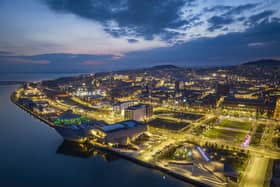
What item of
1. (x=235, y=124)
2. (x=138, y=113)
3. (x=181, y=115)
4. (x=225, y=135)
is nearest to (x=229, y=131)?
(x=225, y=135)

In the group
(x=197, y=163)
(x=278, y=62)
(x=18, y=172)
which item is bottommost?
(x=18, y=172)

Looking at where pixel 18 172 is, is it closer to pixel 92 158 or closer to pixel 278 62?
pixel 92 158

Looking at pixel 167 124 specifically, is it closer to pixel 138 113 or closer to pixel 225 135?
pixel 138 113

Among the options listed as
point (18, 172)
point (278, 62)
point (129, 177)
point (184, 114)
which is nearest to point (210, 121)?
point (184, 114)

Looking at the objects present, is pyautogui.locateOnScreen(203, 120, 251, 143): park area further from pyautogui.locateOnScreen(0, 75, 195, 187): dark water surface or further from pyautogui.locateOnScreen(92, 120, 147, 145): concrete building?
pyautogui.locateOnScreen(0, 75, 195, 187): dark water surface

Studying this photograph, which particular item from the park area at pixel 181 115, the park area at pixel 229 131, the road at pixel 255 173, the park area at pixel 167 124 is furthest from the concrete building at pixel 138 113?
the road at pixel 255 173

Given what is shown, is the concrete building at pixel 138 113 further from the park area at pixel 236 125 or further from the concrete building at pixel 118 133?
the park area at pixel 236 125
